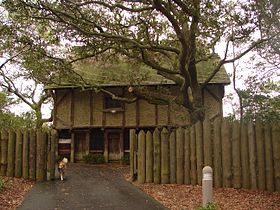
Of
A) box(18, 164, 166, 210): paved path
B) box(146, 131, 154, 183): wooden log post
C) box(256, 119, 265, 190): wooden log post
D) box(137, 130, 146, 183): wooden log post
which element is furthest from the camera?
box(137, 130, 146, 183): wooden log post

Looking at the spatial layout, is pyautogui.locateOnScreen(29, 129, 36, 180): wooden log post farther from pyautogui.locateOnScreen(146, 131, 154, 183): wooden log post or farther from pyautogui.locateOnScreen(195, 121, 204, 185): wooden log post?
pyautogui.locateOnScreen(195, 121, 204, 185): wooden log post

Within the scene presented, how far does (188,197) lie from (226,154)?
2446 millimetres

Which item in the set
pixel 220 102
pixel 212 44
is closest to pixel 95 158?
pixel 220 102

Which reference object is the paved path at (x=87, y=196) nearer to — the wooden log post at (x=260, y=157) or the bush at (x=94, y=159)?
the wooden log post at (x=260, y=157)

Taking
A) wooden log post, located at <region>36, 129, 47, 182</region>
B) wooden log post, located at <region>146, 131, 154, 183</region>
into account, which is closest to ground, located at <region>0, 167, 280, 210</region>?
wooden log post, located at <region>146, 131, 154, 183</region>

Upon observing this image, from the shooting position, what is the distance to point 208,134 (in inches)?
488

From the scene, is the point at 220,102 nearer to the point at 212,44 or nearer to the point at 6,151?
the point at 212,44

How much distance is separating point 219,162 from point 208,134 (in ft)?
3.18

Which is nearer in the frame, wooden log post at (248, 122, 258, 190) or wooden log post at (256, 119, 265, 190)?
wooden log post at (256, 119, 265, 190)

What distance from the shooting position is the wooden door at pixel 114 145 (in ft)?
82.3

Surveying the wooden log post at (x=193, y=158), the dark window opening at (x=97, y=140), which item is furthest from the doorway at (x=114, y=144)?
the wooden log post at (x=193, y=158)

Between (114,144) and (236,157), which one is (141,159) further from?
(114,144)

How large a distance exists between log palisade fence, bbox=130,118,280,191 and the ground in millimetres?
446

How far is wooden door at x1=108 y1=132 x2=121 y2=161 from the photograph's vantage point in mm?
25092
